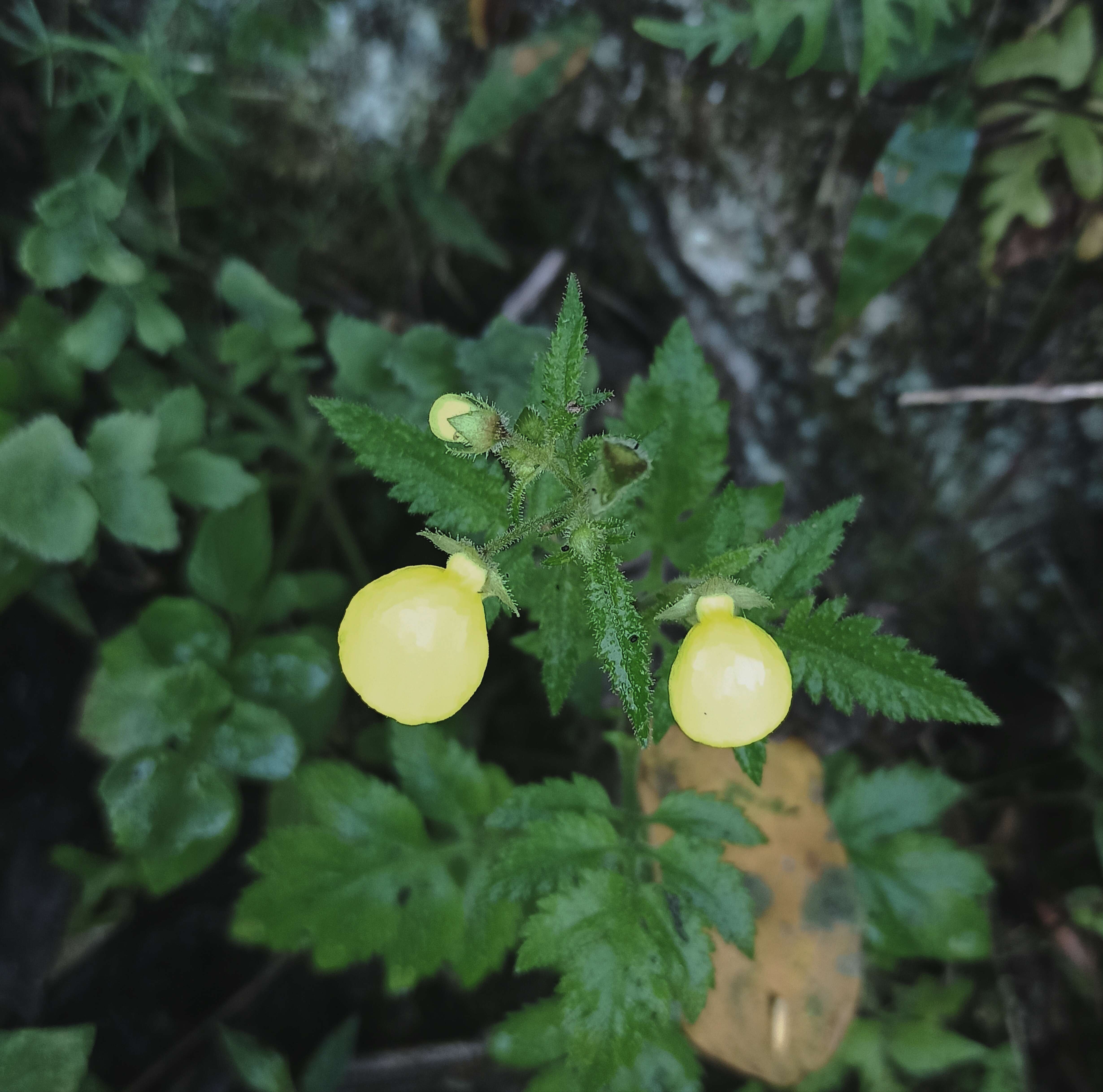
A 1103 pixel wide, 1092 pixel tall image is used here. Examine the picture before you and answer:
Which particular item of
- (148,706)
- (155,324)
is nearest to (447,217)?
(155,324)

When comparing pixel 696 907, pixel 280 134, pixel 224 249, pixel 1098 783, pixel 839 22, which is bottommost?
pixel 696 907

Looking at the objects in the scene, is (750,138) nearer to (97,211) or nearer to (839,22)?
(839,22)

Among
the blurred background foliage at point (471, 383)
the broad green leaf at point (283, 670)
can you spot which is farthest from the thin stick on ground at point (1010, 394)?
the broad green leaf at point (283, 670)

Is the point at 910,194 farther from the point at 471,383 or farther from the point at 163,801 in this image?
the point at 163,801

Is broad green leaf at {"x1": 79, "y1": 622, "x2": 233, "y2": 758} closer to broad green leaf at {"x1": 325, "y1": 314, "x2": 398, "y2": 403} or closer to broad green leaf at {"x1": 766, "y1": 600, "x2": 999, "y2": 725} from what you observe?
broad green leaf at {"x1": 325, "y1": 314, "x2": 398, "y2": 403}

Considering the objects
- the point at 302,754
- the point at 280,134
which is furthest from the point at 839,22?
the point at 302,754

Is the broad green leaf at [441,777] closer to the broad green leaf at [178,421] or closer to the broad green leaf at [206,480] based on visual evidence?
the broad green leaf at [206,480]
